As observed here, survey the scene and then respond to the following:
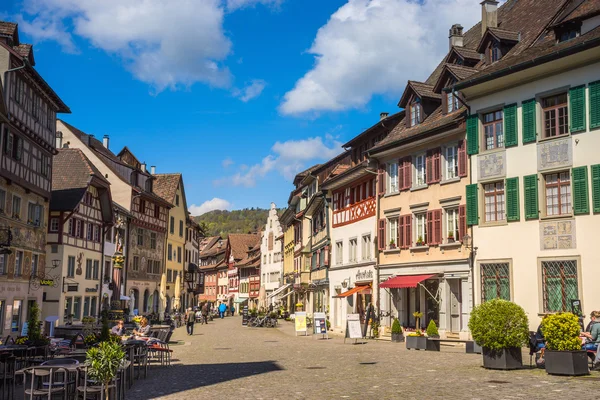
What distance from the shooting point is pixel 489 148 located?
27.9m

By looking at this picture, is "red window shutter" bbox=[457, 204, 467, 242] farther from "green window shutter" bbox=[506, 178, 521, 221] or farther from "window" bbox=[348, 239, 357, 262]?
"window" bbox=[348, 239, 357, 262]

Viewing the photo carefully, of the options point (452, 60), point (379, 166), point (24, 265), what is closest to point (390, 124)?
point (379, 166)

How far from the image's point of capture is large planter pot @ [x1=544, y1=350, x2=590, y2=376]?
15.8m

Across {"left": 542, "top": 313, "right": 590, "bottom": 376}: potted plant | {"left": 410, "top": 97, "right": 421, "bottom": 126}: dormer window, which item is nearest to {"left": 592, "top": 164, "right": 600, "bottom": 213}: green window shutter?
{"left": 542, "top": 313, "right": 590, "bottom": 376}: potted plant

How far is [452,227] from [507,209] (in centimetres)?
370

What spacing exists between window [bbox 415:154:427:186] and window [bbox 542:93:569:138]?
7.19 m

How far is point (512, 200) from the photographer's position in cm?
2639

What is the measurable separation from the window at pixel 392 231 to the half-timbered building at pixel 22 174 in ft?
54.3

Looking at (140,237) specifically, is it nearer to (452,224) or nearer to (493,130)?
(452,224)

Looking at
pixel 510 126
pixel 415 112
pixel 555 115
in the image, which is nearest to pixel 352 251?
pixel 415 112

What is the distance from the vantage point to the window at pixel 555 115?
2508cm

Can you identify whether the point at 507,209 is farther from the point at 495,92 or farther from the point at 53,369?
the point at 53,369

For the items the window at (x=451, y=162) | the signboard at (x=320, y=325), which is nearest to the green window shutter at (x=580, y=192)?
the window at (x=451, y=162)

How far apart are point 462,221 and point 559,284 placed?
17.7 ft
